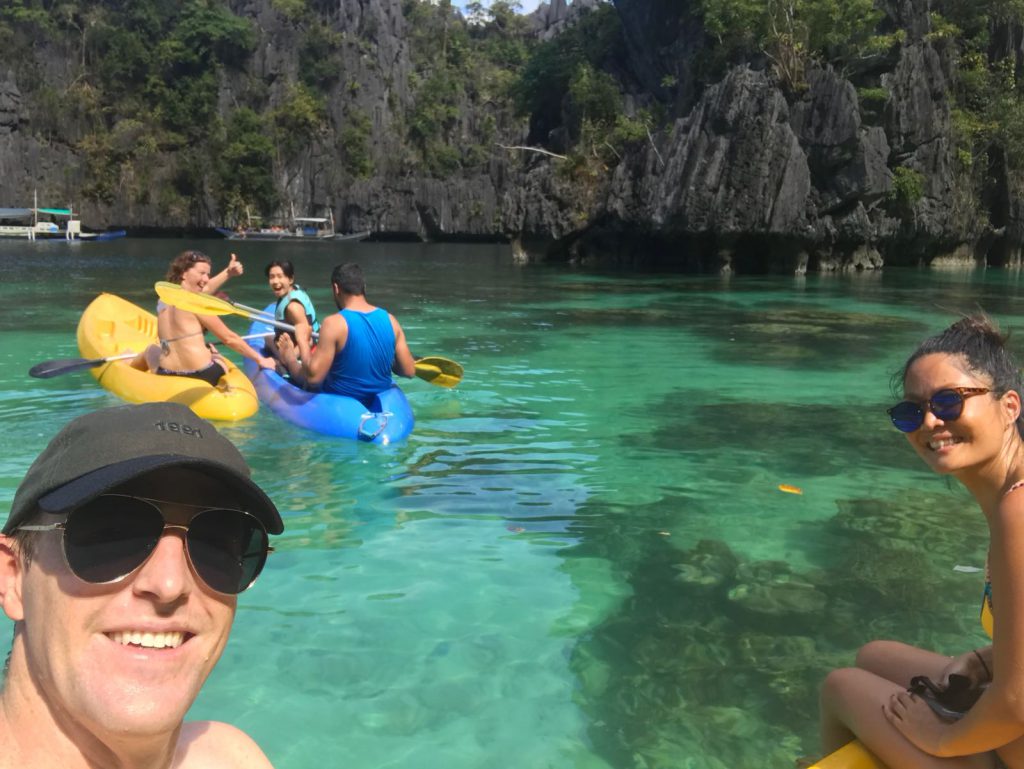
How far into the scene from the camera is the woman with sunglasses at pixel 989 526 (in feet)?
6.53

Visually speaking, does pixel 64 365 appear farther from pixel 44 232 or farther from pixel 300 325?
pixel 44 232

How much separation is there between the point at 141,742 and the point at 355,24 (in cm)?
8636

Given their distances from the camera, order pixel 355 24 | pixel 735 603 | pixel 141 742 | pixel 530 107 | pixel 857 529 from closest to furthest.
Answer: pixel 141 742 → pixel 735 603 → pixel 857 529 → pixel 530 107 → pixel 355 24

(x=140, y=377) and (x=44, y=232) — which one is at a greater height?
(x=44, y=232)

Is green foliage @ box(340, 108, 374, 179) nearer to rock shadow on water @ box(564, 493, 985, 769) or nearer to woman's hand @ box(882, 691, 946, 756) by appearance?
rock shadow on water @ box(564, 493, 985, 769)

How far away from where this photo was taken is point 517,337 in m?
14.3

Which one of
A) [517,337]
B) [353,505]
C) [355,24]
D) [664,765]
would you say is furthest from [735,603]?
[355,24]

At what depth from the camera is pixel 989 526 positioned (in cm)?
216

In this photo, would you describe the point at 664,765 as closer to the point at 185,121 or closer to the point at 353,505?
the point at 353,505

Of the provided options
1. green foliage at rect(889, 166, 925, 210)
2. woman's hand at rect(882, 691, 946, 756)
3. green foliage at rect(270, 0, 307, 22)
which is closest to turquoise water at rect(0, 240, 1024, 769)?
woman's hand at rect(882, 691, 946, 756)

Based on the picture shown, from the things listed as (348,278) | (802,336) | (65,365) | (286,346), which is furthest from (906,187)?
(65,365)

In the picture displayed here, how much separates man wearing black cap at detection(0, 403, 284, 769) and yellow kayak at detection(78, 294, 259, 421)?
6.59 meters

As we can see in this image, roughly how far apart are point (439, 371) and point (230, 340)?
203 centimetres

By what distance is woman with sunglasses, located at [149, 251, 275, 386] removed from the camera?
8.12 m
